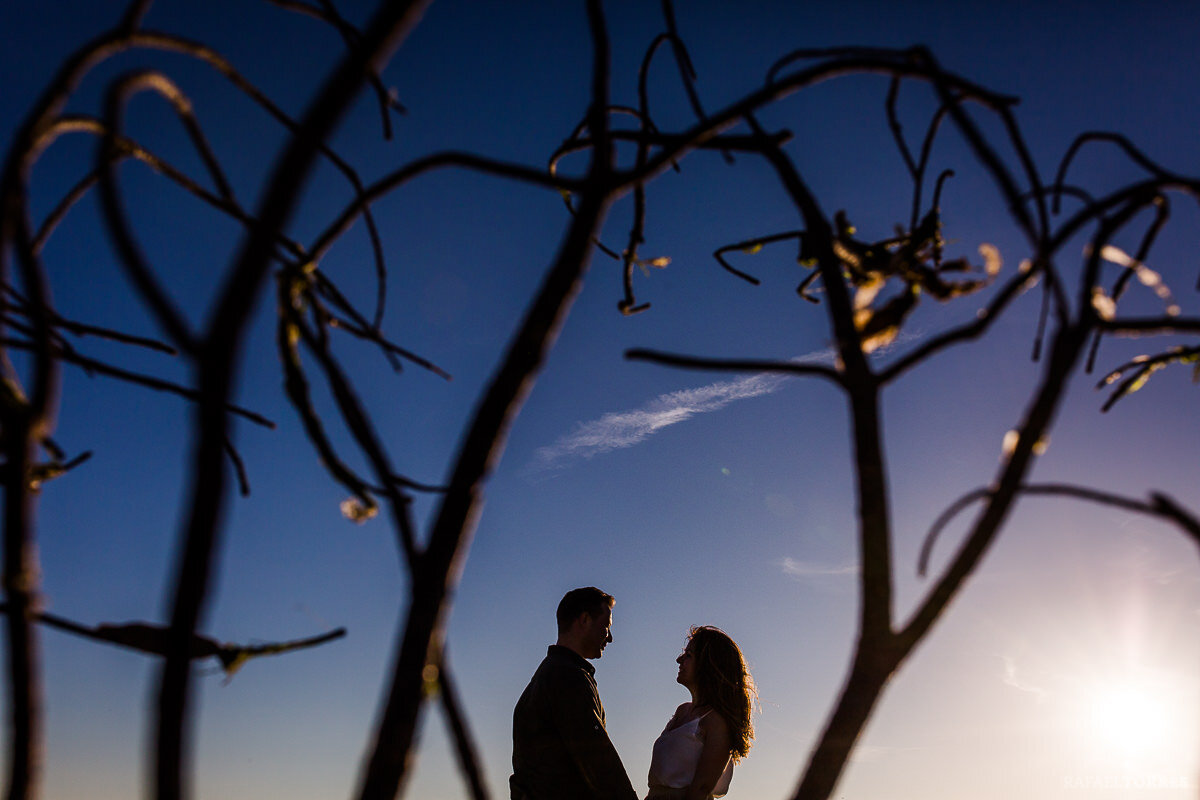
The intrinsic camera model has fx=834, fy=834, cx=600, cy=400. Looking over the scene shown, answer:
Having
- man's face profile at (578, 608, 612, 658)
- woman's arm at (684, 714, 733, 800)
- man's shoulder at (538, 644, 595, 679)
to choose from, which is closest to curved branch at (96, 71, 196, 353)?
man's shoulder at (538, 644, 595, 679)

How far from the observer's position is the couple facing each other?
3.58 metres

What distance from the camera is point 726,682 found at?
5.05 meters

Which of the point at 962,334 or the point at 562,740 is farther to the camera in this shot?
the point at 562,740

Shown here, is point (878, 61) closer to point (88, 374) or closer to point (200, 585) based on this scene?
point (200, 585)

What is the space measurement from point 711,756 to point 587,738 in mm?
1578

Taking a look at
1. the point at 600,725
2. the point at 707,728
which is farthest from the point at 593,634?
the point at 707,728

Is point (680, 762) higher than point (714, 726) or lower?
lower

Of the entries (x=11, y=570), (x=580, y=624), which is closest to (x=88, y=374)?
(x=11, y=570)

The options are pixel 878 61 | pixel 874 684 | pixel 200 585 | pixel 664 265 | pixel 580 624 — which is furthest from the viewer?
pixel 580 624

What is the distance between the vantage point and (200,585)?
40 centimetres

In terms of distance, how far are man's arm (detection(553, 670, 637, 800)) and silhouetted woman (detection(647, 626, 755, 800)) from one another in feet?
4.32

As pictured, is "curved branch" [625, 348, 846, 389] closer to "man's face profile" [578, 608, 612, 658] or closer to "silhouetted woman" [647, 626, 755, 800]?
"man's face profile" [578, 608, 612, 658]

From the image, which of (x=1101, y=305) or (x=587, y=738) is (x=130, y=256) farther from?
(x=587, y=738)

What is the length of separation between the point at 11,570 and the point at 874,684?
53cm
